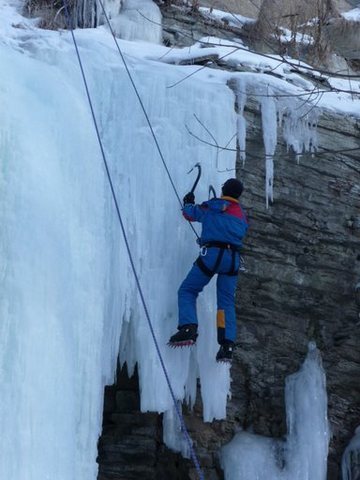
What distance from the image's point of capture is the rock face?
19.5 feet

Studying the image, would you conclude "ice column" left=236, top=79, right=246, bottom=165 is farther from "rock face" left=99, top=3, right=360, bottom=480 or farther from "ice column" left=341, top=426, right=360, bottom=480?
"ice column" left=341, top=426, right=360, bottom=480

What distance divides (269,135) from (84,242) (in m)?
1.98

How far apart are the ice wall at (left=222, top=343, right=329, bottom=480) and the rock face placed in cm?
9

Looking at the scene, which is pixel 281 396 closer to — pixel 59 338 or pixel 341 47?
pixel 59 338

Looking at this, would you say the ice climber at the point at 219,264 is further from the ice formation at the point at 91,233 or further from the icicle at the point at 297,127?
the icicle at the point at 297,127

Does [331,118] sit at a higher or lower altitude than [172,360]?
higher

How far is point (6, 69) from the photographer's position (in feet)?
17.8

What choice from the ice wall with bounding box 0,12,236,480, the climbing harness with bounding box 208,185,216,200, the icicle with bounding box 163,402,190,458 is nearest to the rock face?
the icicle with bounding box 163,402,190,458

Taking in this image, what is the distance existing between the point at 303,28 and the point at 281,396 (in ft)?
13.9

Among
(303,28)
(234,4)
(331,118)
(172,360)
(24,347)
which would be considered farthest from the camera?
(234,4)

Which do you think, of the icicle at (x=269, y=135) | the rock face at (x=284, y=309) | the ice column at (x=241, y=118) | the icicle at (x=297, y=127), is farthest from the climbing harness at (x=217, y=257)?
the icicle at (x=297, y=127)

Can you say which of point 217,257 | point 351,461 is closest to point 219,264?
point 217,257

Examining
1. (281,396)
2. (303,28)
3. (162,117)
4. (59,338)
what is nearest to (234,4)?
(303,28)

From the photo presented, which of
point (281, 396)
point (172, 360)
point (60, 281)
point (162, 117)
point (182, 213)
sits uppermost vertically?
point (162, 117)
